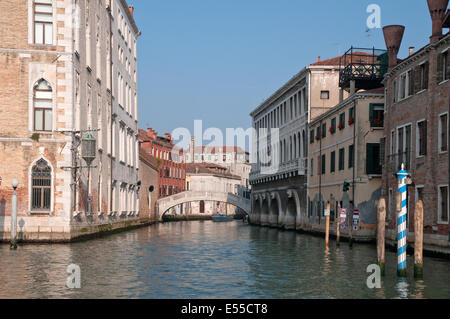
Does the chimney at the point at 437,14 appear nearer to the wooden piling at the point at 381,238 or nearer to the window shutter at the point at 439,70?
the window shutter at the point at 439,70

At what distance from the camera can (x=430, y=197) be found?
2341 centimetres

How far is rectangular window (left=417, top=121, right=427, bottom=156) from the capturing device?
79.9 ft

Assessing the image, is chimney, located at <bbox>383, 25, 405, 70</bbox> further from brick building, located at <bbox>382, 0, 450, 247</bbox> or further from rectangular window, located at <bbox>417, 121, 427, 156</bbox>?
rectangular window, located at <bbox>417, 121, 427, 156</bbox>

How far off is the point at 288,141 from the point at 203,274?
33.6 m

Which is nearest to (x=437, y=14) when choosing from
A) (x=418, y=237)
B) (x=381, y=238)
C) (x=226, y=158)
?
(x=381, y=238)

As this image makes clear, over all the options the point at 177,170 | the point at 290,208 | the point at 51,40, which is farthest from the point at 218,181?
the point at 51,40

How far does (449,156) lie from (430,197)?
2111 mm

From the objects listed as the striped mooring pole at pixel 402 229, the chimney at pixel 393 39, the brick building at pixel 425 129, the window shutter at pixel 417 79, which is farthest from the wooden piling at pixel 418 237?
the chimney at pixel 393 39

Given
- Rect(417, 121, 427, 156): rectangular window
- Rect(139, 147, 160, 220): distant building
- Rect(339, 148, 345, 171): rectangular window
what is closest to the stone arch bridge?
Rect(139, 147, 160, 220): distant building

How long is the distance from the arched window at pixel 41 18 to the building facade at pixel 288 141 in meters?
21.2

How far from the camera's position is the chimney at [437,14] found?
23.9 metres

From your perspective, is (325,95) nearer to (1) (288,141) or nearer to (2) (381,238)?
(1) (288,141)

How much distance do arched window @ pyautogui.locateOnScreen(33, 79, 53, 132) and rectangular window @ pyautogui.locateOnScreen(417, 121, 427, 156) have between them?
1479cm
